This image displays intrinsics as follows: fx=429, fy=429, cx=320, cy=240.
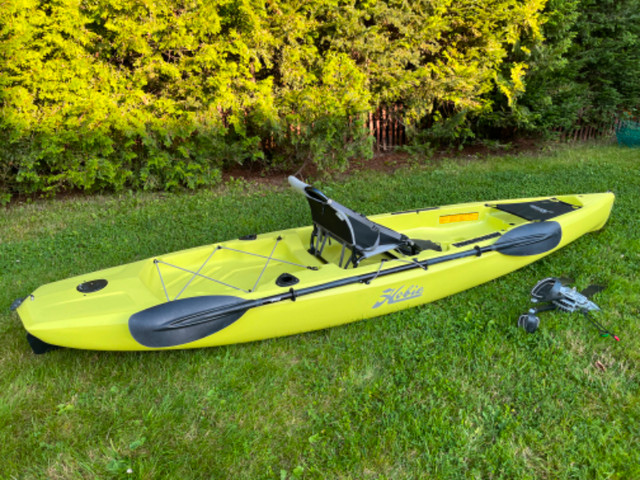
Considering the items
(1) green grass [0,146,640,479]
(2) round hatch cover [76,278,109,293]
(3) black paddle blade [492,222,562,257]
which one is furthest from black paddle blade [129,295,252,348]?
(3) black paddle blade [492,222,562,257]

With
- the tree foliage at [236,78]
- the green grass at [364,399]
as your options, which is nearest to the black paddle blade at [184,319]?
the green grass at [364,399]

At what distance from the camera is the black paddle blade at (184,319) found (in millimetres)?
3166

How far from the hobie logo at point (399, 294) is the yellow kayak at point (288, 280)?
0.01 m

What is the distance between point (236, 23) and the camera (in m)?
7.34

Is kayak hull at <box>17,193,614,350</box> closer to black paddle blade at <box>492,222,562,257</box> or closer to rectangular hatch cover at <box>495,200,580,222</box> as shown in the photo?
black paddle blade at <box>492,222,562,257</box>

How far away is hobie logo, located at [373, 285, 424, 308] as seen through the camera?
12.7ft

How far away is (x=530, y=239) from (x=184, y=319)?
357cm

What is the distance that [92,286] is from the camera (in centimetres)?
364

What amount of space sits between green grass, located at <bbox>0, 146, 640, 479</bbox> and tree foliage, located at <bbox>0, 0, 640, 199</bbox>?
2895 millimetres

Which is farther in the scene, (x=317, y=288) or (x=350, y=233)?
(x=350, y=233)

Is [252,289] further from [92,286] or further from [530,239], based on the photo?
[530,239]

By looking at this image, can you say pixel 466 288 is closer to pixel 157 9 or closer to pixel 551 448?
pixel 551 448

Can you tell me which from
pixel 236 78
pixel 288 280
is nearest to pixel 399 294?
pixel 288 280

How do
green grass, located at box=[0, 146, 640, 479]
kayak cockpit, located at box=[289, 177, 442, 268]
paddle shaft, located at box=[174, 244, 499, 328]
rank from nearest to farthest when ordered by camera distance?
green grass, located at box=[0, 146, 640, 479] < paddle shaft, located at box=[174, 244, 499, 328] < kayak cockpit, located at box=[289, 177, 442, 268]
